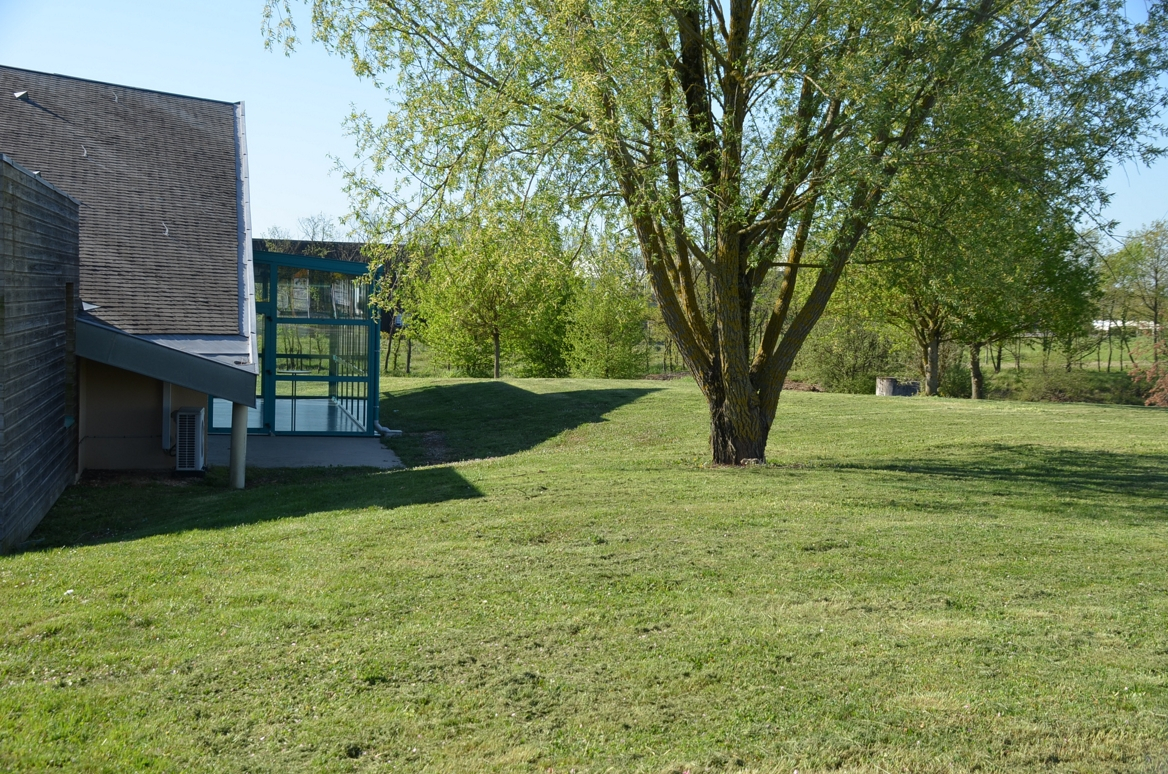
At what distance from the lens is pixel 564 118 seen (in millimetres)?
10914

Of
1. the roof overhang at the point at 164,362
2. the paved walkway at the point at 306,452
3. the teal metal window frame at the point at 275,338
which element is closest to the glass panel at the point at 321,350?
the teal metal window frame at the point at 275,338

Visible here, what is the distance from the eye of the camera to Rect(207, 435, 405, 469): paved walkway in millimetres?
15641

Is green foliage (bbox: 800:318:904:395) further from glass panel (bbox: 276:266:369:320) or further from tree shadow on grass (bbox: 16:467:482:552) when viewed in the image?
tree shadow on grass (bbox: 16:467:482:552)

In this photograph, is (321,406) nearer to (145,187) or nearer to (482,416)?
(482,416)

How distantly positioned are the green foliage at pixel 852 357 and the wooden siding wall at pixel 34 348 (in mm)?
28140

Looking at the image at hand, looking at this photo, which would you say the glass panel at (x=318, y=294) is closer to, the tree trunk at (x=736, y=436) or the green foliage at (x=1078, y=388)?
the tree trunk at (x=736, y=436)

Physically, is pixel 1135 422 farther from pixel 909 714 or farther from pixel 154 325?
pixel 154 325

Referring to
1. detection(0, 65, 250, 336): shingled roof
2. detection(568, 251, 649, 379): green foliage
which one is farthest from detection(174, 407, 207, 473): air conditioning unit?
detection(568, 251, 649, 379): green foliage

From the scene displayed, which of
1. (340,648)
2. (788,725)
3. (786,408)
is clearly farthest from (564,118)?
(786,408)

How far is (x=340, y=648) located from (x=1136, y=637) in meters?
4.89

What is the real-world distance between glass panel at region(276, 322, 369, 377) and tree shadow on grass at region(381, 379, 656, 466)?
1999 millimetres

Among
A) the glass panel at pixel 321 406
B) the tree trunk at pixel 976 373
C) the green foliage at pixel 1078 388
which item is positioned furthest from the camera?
the green foliage at pixel 1078 388

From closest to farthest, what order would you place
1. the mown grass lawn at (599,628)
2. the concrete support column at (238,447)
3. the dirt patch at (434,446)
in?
the mown grass lawn at (599,628) < the concrete support column at (238,447) < the dirt patch at (434,446)

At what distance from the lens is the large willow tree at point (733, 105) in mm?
10211
